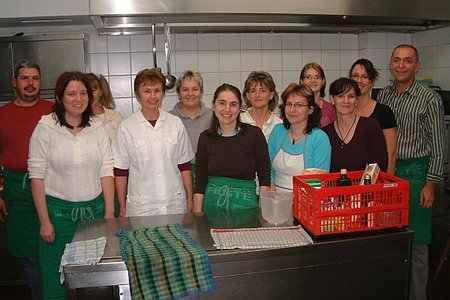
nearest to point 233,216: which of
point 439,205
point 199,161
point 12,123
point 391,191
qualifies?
point 199,161

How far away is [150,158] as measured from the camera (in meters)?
2.23

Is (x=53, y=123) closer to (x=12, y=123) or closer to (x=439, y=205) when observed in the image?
(x=12, y=123)

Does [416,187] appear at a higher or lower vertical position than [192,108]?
lower

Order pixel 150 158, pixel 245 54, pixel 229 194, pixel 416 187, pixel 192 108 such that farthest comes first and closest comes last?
pixel 245 54, pixel 192 108, pixel 416 187, pixel 150 158, pixel 229 194

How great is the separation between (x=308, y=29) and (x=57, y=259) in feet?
8.33

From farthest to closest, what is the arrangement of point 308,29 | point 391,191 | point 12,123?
1. point 308,29
2. point 12,123
3. point 391,191

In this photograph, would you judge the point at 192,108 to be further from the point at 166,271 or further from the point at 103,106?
the point at 166,271

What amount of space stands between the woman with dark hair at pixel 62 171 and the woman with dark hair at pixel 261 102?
892 mm

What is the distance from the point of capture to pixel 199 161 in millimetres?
2186

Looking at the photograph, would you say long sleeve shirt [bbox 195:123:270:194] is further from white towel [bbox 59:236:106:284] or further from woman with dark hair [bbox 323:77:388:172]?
white towel [bbox 59:236:106:284]

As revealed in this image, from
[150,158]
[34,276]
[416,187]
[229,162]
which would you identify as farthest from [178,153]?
[416,187]

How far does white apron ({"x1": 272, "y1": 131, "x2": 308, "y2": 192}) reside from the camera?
2135mm

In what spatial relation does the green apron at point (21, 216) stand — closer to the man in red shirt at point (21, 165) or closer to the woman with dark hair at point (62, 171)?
the man in red shirt at point (21, 165)

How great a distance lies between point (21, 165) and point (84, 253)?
125 cm
